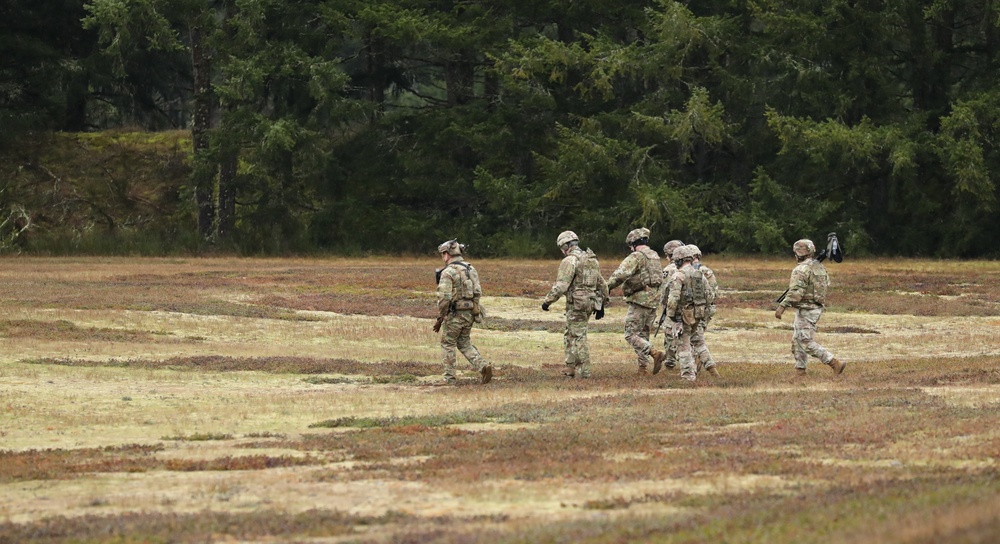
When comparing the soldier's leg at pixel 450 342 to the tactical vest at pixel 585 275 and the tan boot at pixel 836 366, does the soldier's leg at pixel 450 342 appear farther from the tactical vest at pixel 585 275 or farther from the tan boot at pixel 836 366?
the tan boot at pixel 836 366

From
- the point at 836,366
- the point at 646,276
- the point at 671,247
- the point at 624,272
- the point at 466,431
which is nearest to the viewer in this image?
the point at 466,431

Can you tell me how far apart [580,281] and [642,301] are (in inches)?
42.4

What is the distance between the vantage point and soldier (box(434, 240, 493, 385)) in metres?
20.6

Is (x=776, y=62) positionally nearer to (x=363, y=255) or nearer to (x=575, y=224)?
(x=575, y=224)

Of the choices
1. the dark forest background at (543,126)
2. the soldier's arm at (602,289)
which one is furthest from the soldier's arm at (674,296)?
the dark forest background at (543,126)

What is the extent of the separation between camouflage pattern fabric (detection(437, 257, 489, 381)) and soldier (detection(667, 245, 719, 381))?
279 centimetres

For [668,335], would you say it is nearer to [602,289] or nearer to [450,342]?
[602,289]

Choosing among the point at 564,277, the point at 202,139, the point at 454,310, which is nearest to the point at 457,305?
the point at 454,310

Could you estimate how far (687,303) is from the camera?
20656mm

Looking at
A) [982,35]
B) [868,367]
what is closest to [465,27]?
[982,35]

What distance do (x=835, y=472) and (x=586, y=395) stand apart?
24.0ft

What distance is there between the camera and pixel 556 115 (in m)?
56.6

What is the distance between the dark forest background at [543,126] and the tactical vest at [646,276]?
28598 mm

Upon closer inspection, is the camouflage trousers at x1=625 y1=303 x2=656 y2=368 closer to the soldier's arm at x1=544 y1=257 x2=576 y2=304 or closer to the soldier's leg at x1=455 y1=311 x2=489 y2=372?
the soldier's arm at x1=544 y1=257 x2=576 y2=304
